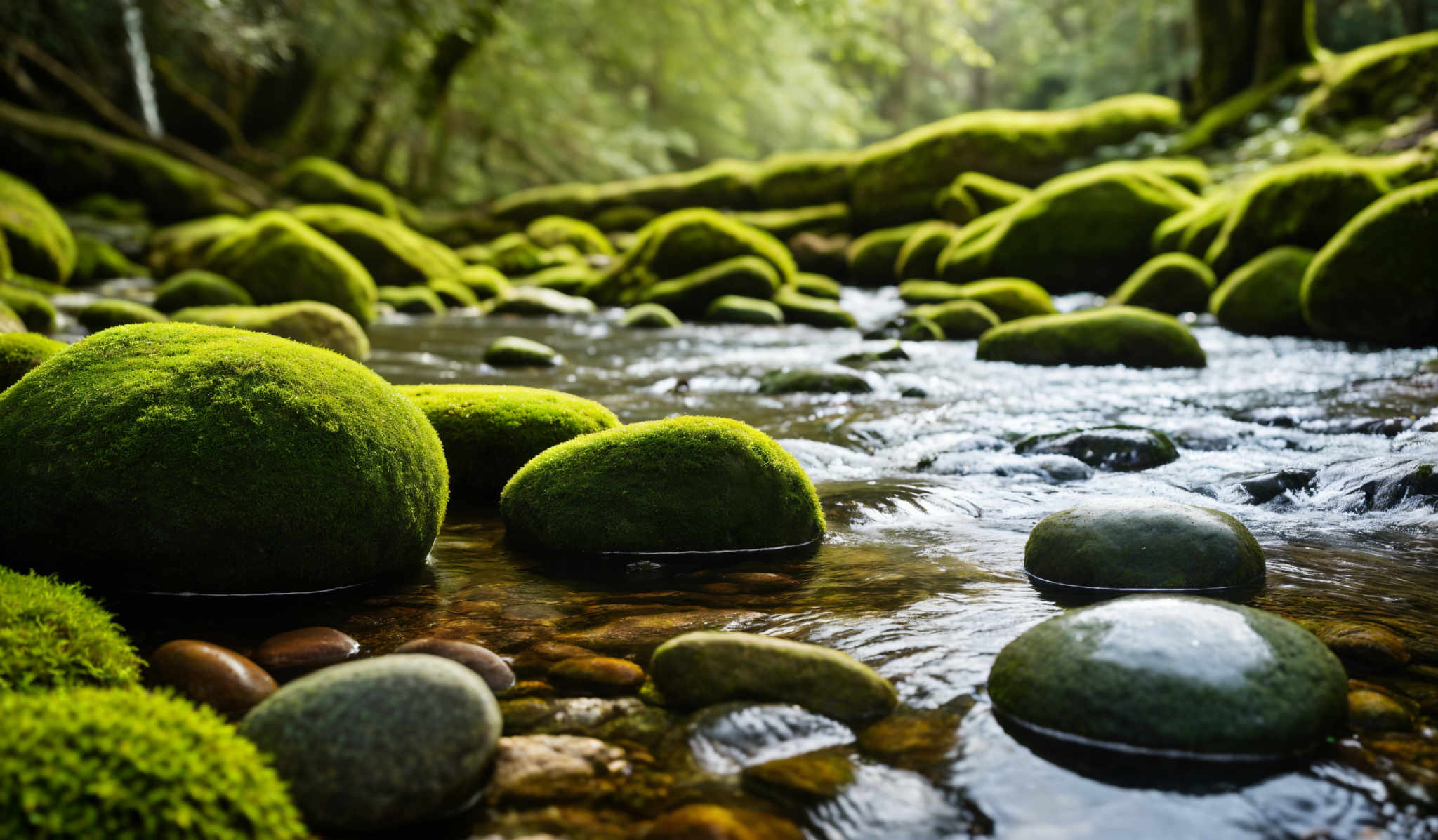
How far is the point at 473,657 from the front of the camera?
9.58ft

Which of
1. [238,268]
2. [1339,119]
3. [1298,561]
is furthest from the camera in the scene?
[1339,119]

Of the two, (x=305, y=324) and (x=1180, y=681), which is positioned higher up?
(x=305, y=324)

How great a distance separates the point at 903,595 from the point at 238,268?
1282 centimetres

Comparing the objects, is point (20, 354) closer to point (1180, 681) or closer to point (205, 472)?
point (205, 472)

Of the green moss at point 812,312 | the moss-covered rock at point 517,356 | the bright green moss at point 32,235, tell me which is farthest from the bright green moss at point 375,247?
the moss-covered rock at point 517,356

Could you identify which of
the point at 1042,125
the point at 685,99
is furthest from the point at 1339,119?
the point at 685,99

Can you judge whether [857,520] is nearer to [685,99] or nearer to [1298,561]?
[1298,561]

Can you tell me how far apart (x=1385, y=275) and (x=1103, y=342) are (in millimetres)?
2915

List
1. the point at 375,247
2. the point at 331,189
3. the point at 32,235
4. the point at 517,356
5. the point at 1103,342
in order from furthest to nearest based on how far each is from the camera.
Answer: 1. the point at 331,189
2. the point at 375,247
3. the point at 32,235
4. the point at 517,356
5. the point at 1103,342

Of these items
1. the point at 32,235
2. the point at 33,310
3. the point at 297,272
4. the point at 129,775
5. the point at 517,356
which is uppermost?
the point at 32,235

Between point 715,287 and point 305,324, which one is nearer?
point 305,324

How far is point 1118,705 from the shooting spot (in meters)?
2.52

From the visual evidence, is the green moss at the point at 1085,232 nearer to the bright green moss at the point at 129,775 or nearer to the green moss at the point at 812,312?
the green moss at the point at 812,312

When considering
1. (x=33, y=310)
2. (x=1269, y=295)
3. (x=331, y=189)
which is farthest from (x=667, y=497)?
(x=331, y=189)
